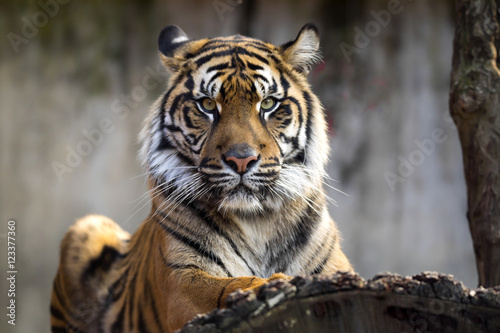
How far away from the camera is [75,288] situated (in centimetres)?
354

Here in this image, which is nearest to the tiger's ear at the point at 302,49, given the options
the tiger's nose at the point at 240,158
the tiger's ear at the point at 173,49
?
the tiger's ear at the point at 173,49

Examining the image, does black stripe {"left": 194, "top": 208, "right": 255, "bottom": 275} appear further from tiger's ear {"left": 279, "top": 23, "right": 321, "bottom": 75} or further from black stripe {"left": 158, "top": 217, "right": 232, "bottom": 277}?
tiger's ear {"left": 279, "top": 23, "right": 321, "bottom": 75}

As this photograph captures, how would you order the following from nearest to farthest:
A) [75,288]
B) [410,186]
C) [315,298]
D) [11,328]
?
[315,298], [75,288], [11,328], [410,186]

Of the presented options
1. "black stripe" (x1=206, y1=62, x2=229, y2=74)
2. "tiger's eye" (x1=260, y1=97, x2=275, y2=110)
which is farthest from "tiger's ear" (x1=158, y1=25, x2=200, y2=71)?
"tiger's eye" (x1=260, y1=97, x2=275, y2=110)

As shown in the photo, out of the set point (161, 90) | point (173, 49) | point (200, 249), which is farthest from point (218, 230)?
point (161, 90)

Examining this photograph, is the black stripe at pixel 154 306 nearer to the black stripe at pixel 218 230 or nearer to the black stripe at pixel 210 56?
the black stripe at pixel 218 230

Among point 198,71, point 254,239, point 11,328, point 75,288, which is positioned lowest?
point 11,328

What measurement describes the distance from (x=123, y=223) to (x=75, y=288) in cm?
144

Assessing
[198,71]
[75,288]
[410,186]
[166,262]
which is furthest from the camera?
[410,186]

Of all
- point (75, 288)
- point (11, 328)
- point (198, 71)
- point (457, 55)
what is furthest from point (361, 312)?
point (11, 328)

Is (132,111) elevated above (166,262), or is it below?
above

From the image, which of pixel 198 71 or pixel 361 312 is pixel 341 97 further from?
pixel 361 312

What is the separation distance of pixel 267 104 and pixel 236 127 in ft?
0.78

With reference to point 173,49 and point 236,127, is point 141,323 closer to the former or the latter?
point 236,127
